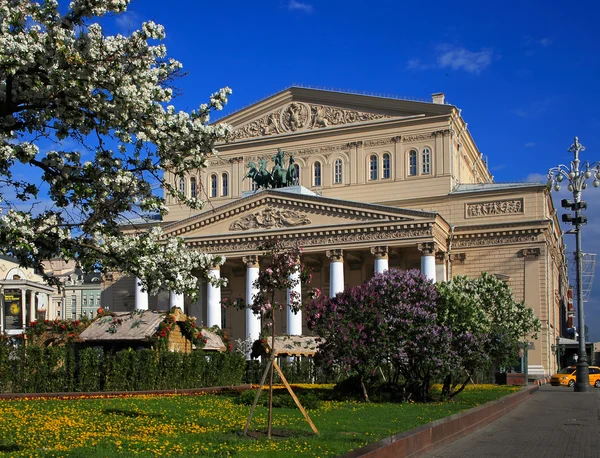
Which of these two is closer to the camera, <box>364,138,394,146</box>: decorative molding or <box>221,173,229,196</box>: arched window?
<box>364,138,394,146</box>: decorative molding

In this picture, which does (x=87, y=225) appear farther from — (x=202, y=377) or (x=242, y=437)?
(x=202, y=377)

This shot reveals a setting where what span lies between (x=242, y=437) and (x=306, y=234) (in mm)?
38316

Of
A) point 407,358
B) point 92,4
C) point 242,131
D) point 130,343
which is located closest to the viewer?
point 92,4

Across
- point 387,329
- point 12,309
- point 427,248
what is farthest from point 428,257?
point 12,309

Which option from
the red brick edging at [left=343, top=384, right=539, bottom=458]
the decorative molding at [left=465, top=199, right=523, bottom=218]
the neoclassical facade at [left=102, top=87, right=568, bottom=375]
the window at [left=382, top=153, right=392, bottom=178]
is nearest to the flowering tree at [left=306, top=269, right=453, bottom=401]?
the red brick edging at [left=343, top=384, right=539, bottom=458]

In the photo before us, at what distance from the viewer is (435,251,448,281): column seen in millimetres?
51500

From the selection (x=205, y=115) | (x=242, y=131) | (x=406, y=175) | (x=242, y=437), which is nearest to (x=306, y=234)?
(x=406, y=175)

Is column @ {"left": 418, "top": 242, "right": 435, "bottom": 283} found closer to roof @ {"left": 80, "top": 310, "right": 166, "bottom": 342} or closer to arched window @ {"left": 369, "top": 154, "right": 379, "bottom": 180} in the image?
arched window @ {"left": 369, "top": 154, "right": 379, "bottom": 180}

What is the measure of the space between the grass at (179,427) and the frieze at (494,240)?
102ft

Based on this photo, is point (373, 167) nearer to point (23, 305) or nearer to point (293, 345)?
point (293, 345)

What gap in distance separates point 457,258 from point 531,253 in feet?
16.3

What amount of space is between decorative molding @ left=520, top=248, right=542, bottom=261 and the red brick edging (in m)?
30.1

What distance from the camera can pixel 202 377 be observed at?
26.9m

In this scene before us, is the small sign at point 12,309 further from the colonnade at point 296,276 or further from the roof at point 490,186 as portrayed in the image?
the roof at point 490,186
